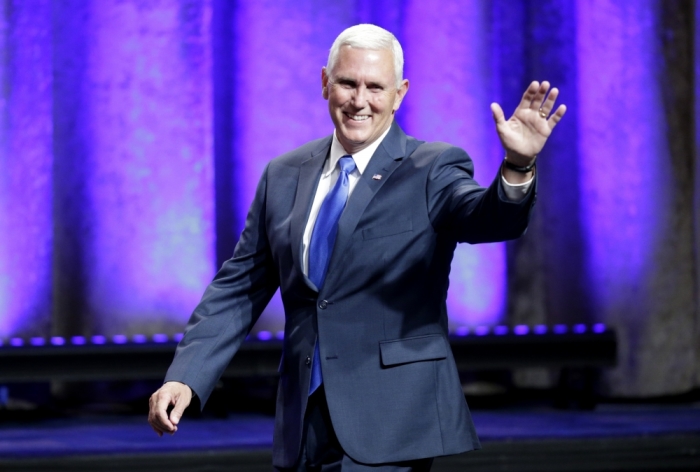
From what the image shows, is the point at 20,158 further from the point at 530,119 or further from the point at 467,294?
the point at 530,119

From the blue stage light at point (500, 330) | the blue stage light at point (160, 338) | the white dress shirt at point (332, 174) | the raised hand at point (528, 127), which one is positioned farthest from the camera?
the blue stage light at point (500, 330)

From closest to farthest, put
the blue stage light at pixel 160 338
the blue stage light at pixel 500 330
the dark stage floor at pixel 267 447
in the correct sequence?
the dark stage floor at pixel 267 447 < the blue stage light at pixel 160 338 < the blue stage light at pixel 500 330

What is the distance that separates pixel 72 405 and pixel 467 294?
77.6 inches

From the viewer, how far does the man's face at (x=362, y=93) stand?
5.66 ft

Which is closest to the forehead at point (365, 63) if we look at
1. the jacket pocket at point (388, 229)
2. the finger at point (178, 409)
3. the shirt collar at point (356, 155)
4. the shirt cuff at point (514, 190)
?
the shirt collar at point (356, 155)

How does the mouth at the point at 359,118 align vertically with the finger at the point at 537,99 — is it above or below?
below

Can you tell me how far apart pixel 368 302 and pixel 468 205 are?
0.81 feet

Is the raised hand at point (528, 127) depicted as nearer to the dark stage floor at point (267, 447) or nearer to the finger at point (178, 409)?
the finger at point (178, 409)

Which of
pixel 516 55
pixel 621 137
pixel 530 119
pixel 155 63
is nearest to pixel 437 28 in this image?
pixel 516 55

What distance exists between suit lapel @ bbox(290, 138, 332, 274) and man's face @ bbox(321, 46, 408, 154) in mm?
97

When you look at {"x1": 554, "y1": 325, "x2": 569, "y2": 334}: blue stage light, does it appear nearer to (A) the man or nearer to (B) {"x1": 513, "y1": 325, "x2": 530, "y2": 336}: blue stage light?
(B) {"x1": 513, "y1": 325, "x2": 530, "y2": 336}: blue stage light

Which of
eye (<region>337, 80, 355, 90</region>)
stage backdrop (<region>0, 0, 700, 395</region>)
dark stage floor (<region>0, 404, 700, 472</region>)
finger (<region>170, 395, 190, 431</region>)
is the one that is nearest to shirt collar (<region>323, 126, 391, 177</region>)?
eye (<region>337, 80, 355, 90</region>)

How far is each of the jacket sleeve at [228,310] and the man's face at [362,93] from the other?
0.24 m

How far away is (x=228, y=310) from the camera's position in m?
1.86
